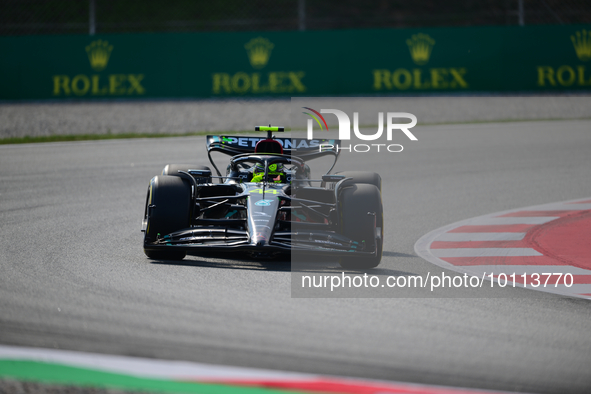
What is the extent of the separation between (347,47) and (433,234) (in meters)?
11.9

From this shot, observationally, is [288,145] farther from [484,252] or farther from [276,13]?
[276,13]

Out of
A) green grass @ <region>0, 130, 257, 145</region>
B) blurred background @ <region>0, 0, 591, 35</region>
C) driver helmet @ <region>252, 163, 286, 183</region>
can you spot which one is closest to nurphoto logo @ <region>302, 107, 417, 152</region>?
green grass @ <region>0, 130, 257, 145</region>

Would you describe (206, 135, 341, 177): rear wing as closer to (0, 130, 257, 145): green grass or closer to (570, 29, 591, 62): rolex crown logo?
(0, 130, 257, 145): green grass

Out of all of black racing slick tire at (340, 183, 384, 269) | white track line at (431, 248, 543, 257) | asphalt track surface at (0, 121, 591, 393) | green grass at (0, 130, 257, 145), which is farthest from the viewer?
green grass at (0, 130, 257, 145)

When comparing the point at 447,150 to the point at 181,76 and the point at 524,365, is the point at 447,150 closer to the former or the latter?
the point at 181,76

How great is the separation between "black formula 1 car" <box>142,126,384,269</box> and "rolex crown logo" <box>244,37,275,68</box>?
41.6 feet

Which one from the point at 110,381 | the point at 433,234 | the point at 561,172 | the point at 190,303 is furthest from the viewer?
the point at 561,172

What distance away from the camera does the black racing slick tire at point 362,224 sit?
6270 millimetres

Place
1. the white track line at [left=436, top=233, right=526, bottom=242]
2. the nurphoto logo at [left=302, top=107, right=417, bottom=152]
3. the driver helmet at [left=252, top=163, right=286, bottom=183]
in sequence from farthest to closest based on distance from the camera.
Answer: the nurphoto logo at [left=302, top=107, right=417, bottom=152] → the white track line at [left=436, top=233, right=526, bottom=242] → the driver helmet at [left=252, top=163, right=286, bottom=183]

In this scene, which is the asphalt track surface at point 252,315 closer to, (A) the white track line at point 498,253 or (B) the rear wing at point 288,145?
(A) the white track line at point 498,253

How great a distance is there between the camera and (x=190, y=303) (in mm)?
4852

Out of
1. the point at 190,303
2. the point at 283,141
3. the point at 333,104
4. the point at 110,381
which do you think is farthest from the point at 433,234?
the point at 333,104

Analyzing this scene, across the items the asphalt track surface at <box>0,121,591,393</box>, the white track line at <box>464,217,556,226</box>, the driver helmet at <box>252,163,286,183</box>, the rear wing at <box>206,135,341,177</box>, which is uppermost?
the rear wing at <box>206,135,341,177</box>

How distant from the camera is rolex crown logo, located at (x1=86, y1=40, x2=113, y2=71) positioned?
19.2 m
